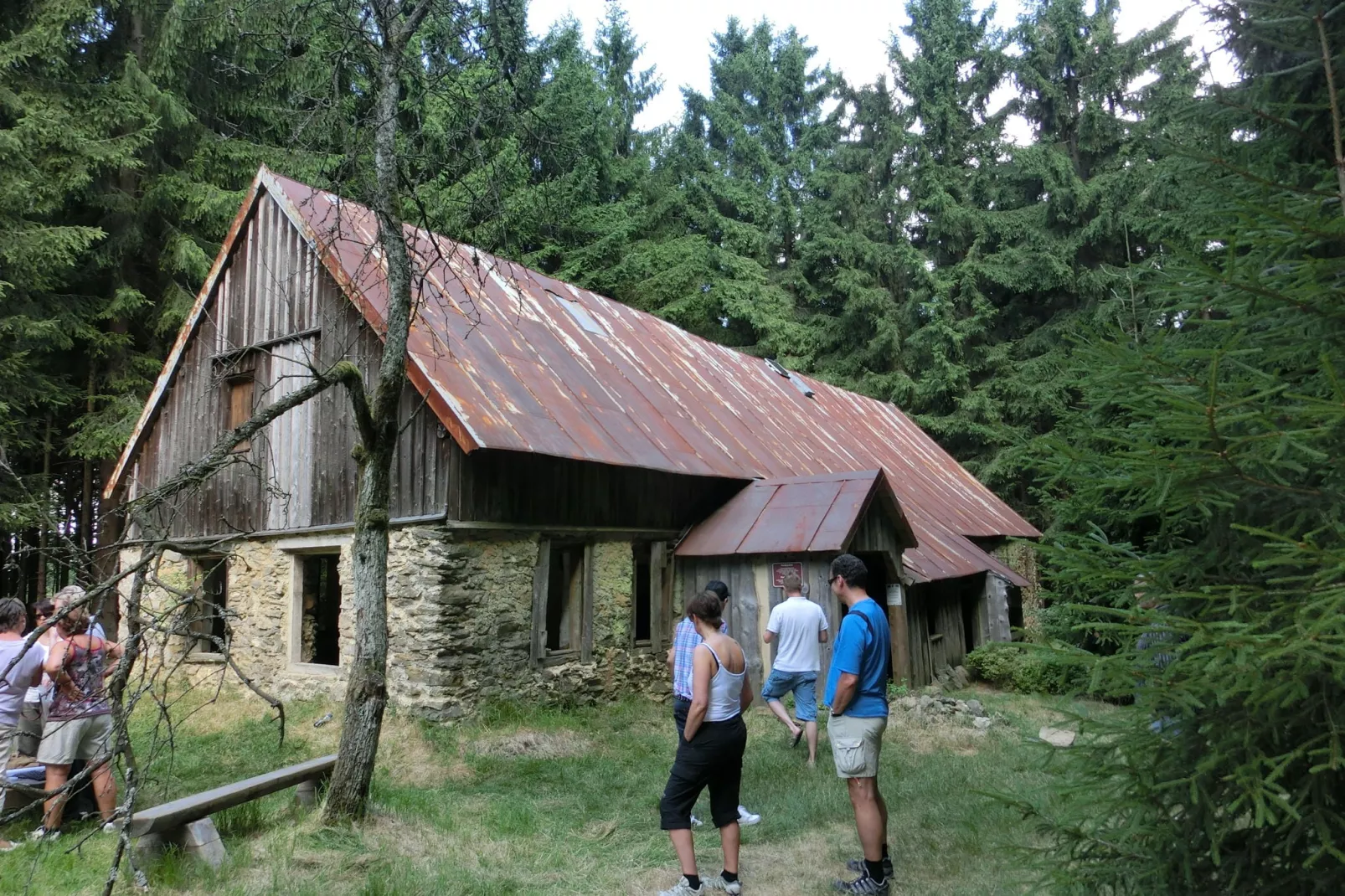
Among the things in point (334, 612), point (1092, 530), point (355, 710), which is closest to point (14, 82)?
point (334, 612)

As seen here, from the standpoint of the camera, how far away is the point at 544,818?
6836mm

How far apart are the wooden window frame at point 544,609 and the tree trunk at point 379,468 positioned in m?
3.88

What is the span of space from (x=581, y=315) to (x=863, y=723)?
1100cm

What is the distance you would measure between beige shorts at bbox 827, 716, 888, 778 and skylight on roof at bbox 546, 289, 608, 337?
10.4 metres

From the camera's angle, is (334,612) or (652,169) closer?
(334,612)

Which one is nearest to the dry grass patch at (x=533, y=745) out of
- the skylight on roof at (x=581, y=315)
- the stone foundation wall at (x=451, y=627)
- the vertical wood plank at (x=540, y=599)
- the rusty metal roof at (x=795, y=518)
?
the stone foundation wall at (x=451, y=627)

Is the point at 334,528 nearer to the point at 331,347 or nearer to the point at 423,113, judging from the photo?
the point at 331,347

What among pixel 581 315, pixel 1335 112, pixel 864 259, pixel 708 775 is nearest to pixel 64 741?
pixel 708 775

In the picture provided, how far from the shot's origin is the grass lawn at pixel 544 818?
17.5ft

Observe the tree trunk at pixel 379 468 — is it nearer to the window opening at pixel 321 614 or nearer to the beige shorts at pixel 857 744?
the beige shorts at pixel 857 744

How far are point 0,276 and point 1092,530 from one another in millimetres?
17050

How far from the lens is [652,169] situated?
30.3 meters

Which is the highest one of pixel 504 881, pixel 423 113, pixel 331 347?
pixel 423 113

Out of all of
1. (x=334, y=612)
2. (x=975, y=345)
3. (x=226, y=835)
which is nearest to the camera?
(x=226, y=835)
